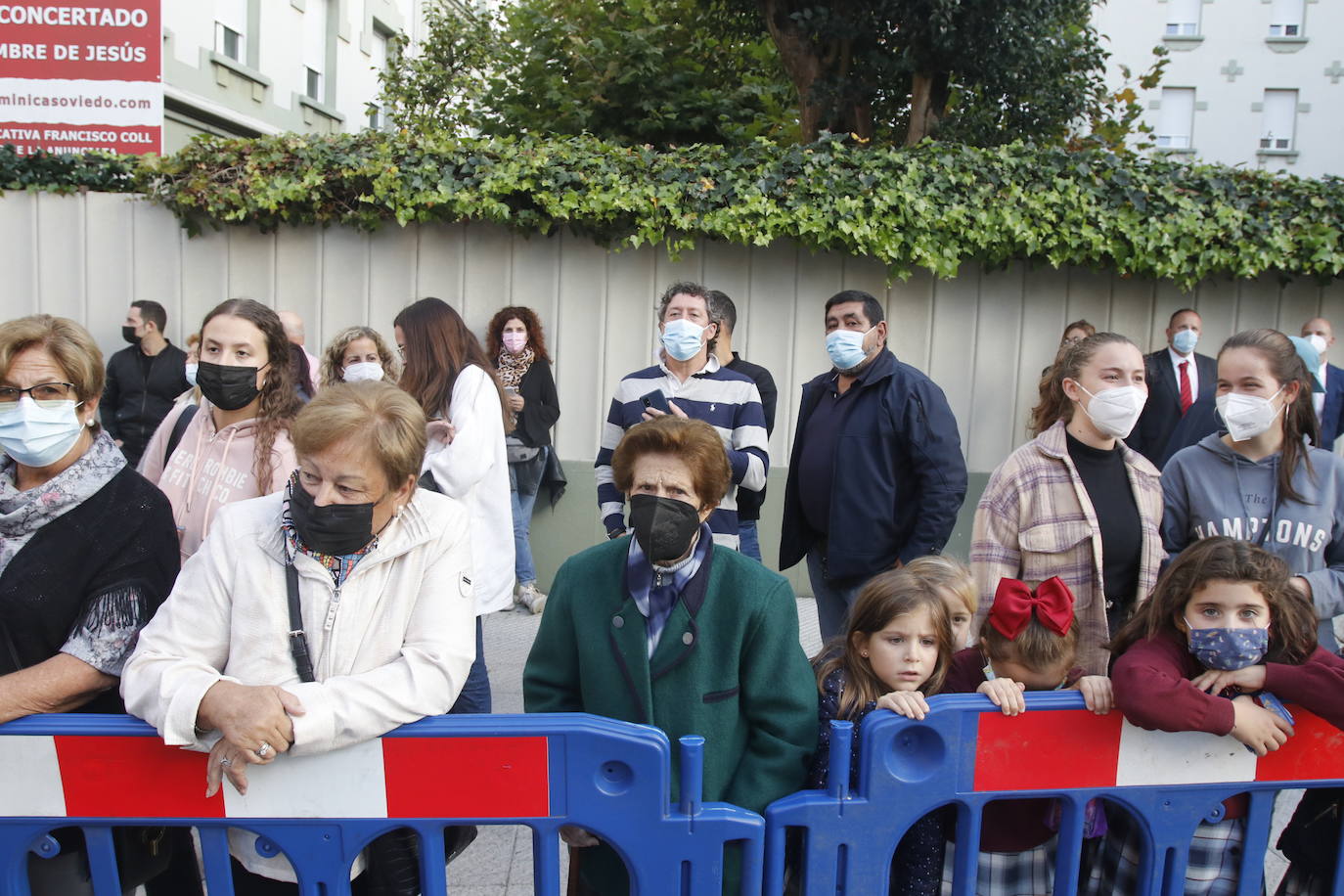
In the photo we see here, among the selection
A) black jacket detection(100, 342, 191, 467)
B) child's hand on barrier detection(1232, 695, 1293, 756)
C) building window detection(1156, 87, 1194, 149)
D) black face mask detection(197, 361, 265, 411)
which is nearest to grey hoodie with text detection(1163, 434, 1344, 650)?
child's hand on barrier detection(1232, 695, 1293, 756)

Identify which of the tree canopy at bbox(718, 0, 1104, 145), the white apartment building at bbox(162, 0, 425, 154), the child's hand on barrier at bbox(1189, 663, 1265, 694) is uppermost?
the white apartment building at bbox(162, 0, 425, 154)

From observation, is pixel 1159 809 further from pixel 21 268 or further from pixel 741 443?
pixel 21 268

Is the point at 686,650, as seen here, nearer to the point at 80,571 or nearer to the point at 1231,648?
the point at 1231,648

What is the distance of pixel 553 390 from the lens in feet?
19.9

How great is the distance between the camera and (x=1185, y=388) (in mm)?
5969

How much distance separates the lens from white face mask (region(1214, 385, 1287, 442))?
284cm

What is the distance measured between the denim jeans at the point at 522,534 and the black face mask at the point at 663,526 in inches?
153

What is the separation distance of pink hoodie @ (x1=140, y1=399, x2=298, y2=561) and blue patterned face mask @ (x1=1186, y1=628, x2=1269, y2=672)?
7.59ft

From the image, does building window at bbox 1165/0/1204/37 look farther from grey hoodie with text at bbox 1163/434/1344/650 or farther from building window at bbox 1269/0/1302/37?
grey hoodie with text at bbox 1163/434/1344/650

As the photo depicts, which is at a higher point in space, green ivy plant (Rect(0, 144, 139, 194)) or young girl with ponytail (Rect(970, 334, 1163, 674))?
green ivy plant (Rect(0, 144, 139, 194))

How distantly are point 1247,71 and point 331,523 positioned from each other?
3213 centimetres

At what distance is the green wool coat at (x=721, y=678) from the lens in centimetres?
207

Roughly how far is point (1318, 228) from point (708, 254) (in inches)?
145

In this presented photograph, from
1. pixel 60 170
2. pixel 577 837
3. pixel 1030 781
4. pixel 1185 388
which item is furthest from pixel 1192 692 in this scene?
pixel 60 170
